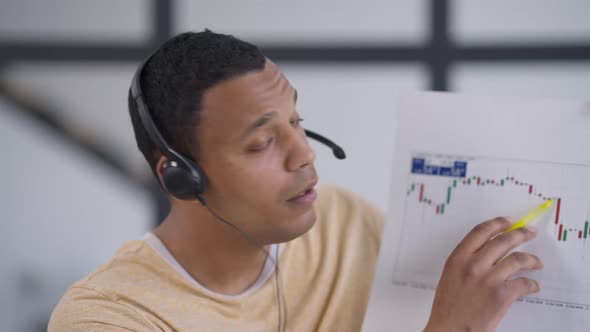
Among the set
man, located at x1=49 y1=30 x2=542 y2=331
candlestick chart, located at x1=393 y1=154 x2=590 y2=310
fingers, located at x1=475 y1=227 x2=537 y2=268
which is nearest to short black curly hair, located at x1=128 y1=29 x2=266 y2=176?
man, located at x1=49 y1=30 x2=542 y2=331

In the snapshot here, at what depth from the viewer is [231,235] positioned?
3.37ft

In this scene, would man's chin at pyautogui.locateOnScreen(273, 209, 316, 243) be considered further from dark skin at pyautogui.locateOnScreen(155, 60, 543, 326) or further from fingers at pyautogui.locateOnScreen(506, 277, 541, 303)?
fingers at pyautogui.locateOnScreen(506, 277, 541, 303)

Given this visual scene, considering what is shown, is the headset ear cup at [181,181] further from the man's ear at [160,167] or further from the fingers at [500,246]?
the fingers at [500,246]

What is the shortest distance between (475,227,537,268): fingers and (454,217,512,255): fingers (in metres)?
0.01

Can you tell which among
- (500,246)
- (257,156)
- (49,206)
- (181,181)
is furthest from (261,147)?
(49,206)

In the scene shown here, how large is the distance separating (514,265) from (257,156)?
42 centimetres

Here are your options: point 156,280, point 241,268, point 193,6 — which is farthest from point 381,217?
point 193,6

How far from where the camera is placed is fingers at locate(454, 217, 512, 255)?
0.88 meters

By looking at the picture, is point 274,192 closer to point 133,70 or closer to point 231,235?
point 231,235

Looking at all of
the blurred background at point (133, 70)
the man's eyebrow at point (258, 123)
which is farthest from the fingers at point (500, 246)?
the blurred background at point (133, 70)

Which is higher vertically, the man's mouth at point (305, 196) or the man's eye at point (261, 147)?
the man's eye at point (261, 147)

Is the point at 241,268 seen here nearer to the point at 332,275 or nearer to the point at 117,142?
the point at 332,275

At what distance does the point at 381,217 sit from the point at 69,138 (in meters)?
1.66

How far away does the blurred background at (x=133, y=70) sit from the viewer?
2170mm
